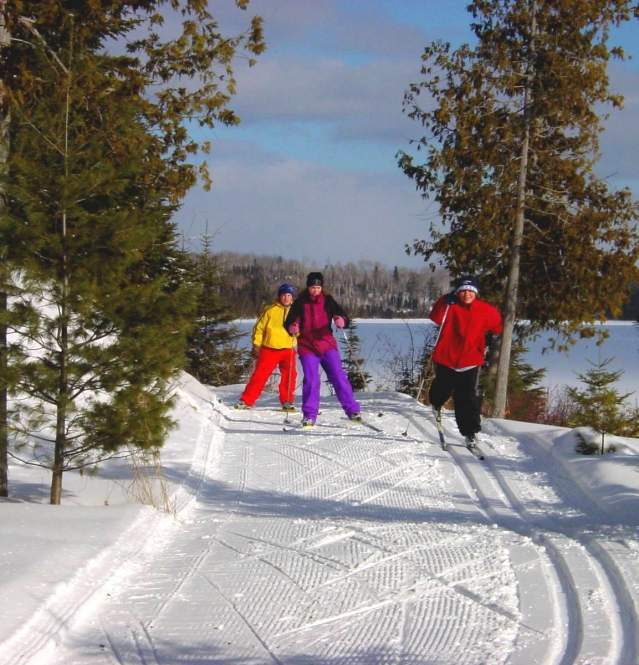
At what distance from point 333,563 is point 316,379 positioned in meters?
6.25

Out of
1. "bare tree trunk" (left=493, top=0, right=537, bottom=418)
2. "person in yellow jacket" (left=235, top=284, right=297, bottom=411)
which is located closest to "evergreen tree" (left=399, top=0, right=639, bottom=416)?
"bare tree trunk" (left=493, top=0, right=537, bottom=418)

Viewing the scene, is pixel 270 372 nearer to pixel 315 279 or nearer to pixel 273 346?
pixel 273 346

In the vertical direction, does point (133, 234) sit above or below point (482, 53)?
below

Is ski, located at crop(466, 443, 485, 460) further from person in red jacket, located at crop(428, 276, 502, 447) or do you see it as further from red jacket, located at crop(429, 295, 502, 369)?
red jacket, located at crop(429, 295, 502, 369)

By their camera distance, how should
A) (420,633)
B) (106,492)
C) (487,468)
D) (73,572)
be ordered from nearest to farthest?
(420,633)
(73,572)
(106,492)
(487,468)

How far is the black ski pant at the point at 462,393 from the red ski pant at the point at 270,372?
3.94 metres

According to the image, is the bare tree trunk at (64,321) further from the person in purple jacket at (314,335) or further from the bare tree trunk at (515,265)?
the bare tree trunk at (515,265)

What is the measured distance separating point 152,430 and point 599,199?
47.1 ft

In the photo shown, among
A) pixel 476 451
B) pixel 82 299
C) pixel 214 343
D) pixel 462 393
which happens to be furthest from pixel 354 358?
pixel 82 299

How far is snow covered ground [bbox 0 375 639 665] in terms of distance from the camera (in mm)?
4160

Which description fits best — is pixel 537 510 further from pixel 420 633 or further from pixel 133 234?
pixel 133 234

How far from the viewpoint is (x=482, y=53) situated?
18641 millimetres

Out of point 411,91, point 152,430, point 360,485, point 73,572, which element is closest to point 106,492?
point 152,430

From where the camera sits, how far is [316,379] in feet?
38.4
